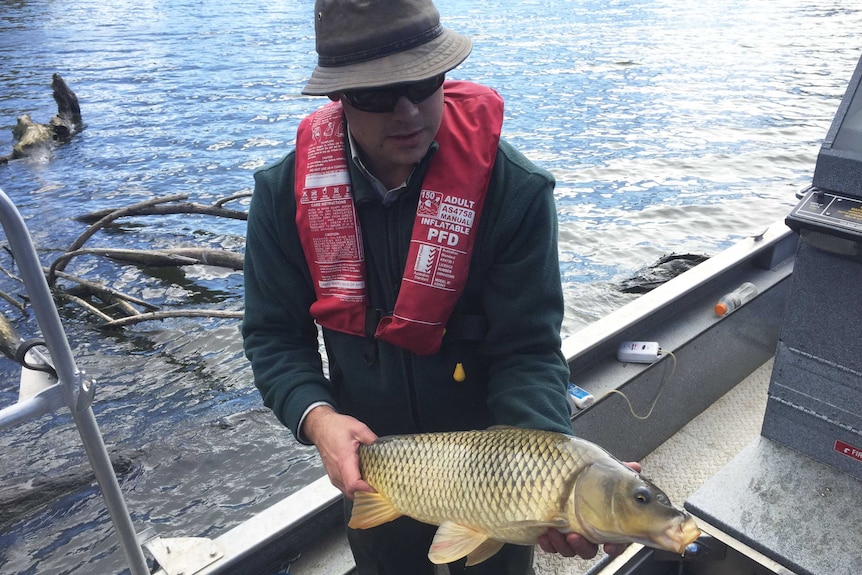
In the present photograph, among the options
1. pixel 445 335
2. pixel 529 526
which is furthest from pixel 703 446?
pixel 529 526

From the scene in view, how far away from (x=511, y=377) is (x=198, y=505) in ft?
12.2

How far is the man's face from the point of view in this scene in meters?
1.94

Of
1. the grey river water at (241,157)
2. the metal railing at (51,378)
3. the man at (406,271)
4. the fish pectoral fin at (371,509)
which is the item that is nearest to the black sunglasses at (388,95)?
the man at (406,271)

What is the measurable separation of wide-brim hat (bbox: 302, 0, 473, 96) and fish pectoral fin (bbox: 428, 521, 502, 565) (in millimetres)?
1175

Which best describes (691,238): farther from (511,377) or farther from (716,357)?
(511,377)

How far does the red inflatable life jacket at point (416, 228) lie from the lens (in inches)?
82.0

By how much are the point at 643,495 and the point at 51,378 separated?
5.28 feet

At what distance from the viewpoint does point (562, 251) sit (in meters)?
10.1

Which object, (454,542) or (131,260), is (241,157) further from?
(454,542)

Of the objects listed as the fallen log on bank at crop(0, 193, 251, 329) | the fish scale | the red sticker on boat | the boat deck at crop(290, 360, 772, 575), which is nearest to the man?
the fish scale

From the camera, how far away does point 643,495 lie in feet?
5.56

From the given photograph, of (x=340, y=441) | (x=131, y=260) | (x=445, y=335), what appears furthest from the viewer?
(x=131, y=260)

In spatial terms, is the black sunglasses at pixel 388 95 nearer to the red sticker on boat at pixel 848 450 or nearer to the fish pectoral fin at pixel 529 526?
the fish pectoral fin at pixel 529 526

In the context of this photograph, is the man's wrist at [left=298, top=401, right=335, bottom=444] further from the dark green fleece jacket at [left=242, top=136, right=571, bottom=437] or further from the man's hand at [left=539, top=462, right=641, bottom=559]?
the man's hand at [left=539, top=462, right=641, bottom=559]
